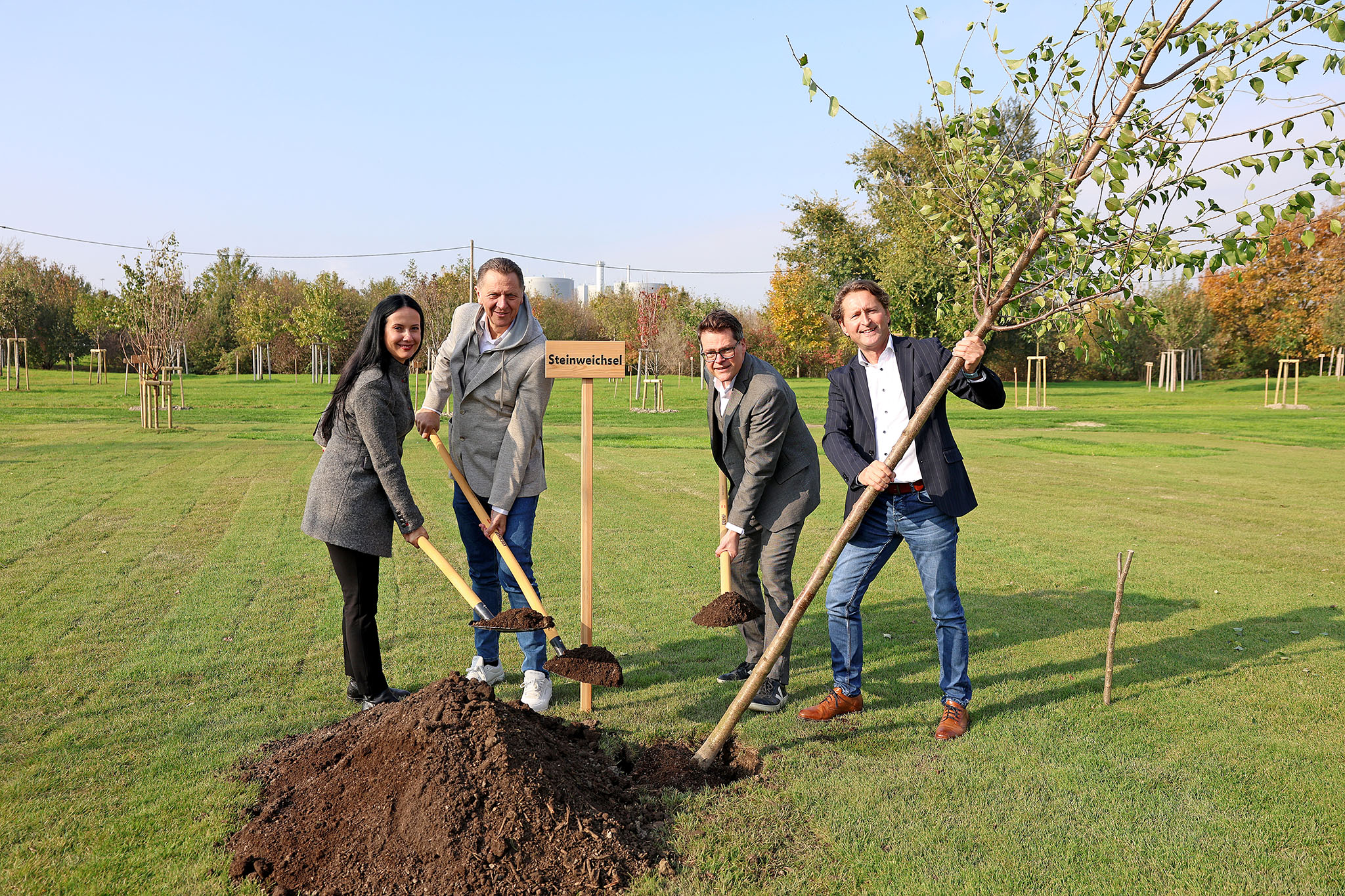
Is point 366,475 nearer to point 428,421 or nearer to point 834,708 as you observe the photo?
point 428,421

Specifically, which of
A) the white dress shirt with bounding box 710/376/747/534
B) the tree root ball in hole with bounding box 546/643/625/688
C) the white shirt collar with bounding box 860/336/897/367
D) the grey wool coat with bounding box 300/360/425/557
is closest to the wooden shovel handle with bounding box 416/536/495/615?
the grey wool coat with bounding box 300/360/425/557

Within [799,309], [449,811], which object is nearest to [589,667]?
[449,811]

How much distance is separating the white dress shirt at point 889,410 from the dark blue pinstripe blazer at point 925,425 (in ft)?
0.08

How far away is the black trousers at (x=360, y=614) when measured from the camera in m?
4.79

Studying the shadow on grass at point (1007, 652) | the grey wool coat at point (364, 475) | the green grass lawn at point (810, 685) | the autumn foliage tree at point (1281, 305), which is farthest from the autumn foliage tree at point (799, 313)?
the grey wool coat at point (364, 475)

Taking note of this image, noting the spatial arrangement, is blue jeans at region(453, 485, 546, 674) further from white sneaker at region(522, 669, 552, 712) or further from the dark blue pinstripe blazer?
the dark blue pinstripe blazer

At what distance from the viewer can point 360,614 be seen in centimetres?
483

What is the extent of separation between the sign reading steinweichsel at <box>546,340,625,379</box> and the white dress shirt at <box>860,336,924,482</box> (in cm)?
140

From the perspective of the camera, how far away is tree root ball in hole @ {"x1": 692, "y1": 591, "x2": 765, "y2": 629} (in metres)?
4.76

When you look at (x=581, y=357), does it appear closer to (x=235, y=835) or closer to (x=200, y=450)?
(x=235, y=835)

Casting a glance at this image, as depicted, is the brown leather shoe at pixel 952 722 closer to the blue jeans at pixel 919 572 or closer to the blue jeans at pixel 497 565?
the blue jeans at pixel 919 572

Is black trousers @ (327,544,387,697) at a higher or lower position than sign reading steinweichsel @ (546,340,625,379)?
lower

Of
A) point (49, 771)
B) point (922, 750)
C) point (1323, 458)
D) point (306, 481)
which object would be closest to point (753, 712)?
point (922, 750)

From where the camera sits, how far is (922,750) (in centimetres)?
452
